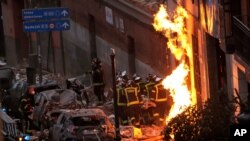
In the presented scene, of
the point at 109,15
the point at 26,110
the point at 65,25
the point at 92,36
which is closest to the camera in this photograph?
the point at 26,110

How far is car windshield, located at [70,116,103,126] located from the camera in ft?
65.3

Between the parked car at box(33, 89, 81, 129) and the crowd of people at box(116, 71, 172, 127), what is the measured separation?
250 centimetres

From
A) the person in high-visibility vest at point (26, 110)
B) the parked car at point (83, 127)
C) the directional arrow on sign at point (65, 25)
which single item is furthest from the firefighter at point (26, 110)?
the directional arrow on sign at point (65, 25)

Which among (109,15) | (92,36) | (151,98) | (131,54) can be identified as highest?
(109,15)

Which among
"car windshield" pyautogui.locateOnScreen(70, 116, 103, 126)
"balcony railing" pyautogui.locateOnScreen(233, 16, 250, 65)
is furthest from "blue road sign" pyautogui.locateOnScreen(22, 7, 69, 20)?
"balcony railing" pyautogui.locateOnScreen(233, 16, 250, 65)

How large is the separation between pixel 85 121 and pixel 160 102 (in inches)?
170

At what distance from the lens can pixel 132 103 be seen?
23203 mm

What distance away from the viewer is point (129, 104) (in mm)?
23141

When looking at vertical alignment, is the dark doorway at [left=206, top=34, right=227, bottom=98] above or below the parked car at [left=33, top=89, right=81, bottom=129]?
above

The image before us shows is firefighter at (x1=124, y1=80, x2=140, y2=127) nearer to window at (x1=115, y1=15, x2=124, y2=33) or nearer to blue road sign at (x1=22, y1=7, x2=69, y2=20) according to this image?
blue road sign at (x1=22, y1=7, x2=69, y2=20)

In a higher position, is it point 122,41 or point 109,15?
point 109,15

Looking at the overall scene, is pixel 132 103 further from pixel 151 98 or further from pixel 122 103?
pixel 151 98

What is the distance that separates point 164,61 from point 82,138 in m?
11.1

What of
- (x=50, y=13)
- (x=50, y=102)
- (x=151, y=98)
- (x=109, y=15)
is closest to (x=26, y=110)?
(x=50, y=102)
